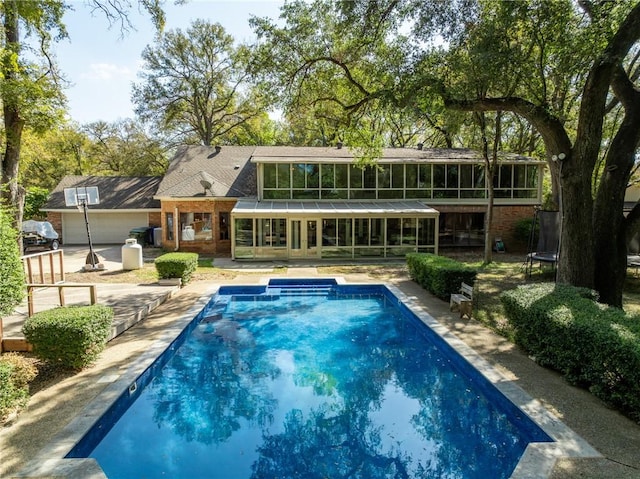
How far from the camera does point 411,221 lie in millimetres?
19406

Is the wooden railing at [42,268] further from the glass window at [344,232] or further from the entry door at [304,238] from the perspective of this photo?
the glass window at [344,232]

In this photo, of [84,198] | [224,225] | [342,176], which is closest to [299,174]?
[342,176]

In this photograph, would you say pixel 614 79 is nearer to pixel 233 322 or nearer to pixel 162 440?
pixel 233 322

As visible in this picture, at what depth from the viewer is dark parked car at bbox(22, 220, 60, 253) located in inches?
758

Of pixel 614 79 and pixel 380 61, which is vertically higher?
pixel 380 61

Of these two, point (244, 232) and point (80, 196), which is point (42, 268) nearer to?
point (80, 196)

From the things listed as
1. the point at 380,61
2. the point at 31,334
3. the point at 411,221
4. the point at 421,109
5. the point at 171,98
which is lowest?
the point at 31,334

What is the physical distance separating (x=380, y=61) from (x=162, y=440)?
413 inches

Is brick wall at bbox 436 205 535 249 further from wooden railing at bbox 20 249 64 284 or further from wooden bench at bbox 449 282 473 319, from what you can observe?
wooden railing at bbox 20 249 64 284

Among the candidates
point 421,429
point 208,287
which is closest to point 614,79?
point 421,429

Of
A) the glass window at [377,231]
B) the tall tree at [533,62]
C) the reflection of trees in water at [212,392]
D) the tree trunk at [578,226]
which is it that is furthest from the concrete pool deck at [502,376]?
the glass window at [377,231]

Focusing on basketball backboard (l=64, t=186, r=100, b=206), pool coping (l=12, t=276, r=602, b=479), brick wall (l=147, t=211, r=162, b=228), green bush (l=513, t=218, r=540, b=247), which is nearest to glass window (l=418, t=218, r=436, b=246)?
green bush (l=513, t=218, r=540, b=247)

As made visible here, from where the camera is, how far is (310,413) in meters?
5.95

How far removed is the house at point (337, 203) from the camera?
18.6 meters
